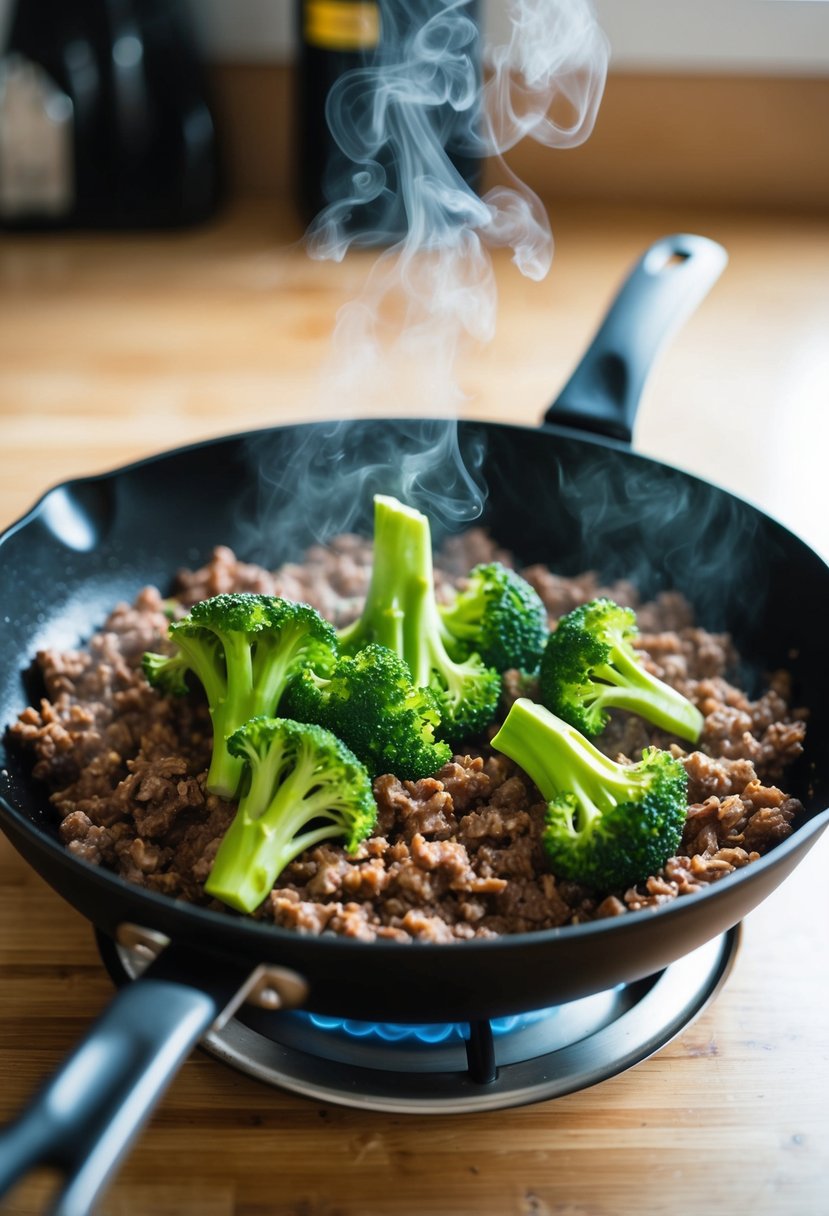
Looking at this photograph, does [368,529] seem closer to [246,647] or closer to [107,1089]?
[246,647]

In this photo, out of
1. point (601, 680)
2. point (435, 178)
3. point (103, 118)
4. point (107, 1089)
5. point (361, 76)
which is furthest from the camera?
point (103, 118)

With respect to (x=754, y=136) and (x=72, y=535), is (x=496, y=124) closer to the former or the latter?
(x=754, y=136)

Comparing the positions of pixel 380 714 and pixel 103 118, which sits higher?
pixel 103 118

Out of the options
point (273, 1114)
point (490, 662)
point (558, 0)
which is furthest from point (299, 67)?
point (273, 1114)

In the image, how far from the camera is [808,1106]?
100 cm

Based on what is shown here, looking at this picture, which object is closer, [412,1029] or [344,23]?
[412,1029]

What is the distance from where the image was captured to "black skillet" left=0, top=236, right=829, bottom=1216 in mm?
733

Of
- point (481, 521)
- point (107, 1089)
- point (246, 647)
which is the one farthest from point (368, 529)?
point (107, 1089)

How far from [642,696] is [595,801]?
0.17 metres

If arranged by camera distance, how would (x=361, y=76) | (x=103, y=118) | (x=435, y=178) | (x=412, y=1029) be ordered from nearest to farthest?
(x=412, y=1029) → (x=435, y=178) → (x=361, y=76) → (x=103, y=118)

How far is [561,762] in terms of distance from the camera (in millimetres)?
1026

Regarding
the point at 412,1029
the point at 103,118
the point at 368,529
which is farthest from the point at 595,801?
the point at 103,118

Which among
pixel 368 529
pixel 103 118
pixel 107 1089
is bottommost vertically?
pixel 368 529

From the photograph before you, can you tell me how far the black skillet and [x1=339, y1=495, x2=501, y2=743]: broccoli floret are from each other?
0.92 ft
